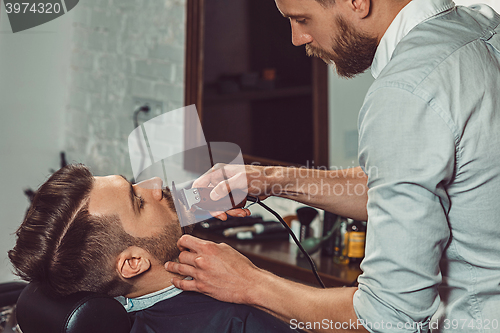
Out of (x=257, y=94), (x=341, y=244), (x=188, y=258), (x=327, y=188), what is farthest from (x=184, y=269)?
(x=257, y=94)

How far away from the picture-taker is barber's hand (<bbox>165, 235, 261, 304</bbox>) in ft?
3.56

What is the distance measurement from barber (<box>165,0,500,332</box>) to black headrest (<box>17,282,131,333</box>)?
29cm

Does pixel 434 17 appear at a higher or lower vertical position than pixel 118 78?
higher

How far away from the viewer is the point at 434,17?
36.5 inches

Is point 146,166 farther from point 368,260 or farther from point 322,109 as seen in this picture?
point 322,109

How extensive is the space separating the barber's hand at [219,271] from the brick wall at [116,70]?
1.68m

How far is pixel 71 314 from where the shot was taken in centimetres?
100

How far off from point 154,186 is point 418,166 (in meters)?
0.81

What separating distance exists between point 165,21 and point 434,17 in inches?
80.9

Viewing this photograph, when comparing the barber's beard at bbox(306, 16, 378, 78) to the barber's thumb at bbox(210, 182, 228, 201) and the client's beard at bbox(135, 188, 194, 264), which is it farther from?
the client's beard at bbox(135, 188, 194, 264)

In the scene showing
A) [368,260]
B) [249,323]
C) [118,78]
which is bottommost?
[249,323]

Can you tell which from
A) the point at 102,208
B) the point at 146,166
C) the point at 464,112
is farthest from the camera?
the point at 146,166

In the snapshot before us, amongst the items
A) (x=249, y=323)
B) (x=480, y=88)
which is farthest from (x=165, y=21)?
(x=480, y=88)

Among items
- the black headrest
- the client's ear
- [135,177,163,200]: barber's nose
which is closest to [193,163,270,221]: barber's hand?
[135,177,163,200]: barber's nose
